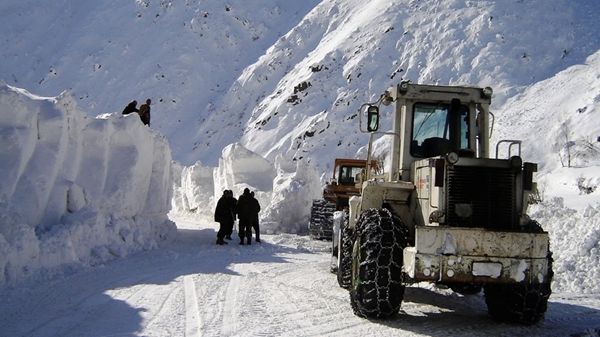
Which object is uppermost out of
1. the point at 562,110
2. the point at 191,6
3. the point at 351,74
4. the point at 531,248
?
the point at 191,6

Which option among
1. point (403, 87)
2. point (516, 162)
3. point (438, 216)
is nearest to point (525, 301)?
point (438, 216)

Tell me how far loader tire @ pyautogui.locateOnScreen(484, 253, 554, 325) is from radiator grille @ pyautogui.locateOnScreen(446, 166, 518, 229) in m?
0.60

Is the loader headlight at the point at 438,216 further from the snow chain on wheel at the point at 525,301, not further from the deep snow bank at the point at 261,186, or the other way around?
the deep snow bank at the point at 261,186

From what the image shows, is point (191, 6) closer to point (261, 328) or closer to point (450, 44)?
point (450, 44)

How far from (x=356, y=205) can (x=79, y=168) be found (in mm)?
5934

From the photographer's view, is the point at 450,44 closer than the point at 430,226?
No

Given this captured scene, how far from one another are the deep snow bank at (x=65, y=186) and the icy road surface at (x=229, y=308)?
512mm

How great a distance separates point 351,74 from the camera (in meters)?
38.2

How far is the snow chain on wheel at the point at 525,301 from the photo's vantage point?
5863 millimetres

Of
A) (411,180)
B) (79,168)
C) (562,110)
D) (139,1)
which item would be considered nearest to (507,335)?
(411,180)

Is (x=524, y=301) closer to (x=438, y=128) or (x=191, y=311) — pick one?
(x=438, y=128)

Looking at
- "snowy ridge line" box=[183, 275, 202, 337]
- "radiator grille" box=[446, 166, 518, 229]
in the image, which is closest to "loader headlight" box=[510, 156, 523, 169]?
"radiator grille" box=[446, 166, 518, 229]

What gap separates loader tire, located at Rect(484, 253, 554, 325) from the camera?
5.87 metres

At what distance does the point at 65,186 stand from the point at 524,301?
7.37 meters
